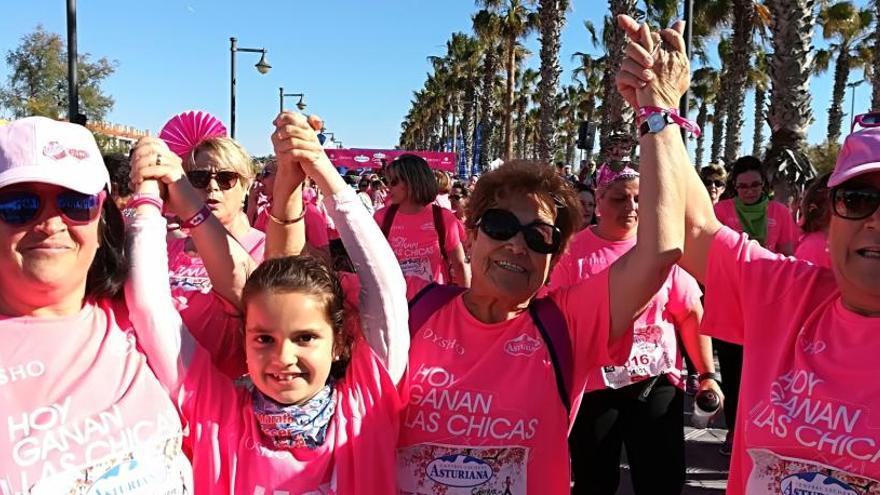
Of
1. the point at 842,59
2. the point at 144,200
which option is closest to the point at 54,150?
the point at 144,200

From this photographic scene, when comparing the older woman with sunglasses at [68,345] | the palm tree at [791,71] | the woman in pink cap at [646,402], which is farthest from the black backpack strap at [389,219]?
the palm tree at [791,71]

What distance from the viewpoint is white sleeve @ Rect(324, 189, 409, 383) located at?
205 centimetres

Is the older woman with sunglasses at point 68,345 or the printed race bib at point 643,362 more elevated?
the older woman with sunglasses at point 68,345

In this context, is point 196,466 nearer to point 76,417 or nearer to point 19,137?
point 76,417

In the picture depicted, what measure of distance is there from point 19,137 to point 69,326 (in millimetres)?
488

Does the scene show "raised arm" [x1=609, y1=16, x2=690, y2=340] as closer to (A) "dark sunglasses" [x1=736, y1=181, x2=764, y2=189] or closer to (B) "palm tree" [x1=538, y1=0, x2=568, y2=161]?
(A) "dark sunglasses" [x1=736, y1=181, x2=764, y2=189]

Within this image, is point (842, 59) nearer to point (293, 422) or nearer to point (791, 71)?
point (791, 71)

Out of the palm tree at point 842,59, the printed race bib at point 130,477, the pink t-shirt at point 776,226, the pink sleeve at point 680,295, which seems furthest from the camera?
the palm tree at point 842,59

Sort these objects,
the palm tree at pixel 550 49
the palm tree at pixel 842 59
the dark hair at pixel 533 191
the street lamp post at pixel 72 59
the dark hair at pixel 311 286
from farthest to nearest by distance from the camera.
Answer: the palm tree at pixel 842 59
the palm tree at pixel 550 49
the street lamp post at pixel 72 59
the dark hair at pixel 533 191
the dark hair at pixel 311 286

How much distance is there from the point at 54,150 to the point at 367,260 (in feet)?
2.81

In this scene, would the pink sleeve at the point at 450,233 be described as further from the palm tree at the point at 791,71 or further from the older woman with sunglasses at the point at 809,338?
the palm tree at the point at 791,71

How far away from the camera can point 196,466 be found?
191 cm

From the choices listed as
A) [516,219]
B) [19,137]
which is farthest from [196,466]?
[516,219]

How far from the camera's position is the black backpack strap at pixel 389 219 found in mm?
6105
